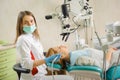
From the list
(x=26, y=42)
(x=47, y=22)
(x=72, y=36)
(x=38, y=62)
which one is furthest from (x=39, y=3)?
(x=38, y=62)

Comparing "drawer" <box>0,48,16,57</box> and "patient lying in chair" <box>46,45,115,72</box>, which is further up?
"patient lying in chair" <box>46,45,115,72</box>

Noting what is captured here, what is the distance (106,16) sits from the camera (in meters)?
3.34

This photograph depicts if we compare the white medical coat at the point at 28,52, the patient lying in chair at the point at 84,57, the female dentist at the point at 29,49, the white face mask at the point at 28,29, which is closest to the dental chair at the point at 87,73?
the patient lying in chair at the point at 84,57

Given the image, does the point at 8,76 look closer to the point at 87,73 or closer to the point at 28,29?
Answer: the point at 28,29

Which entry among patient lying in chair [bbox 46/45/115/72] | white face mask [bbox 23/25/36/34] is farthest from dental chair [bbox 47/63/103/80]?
white face mask [bbox 23/25/36/34]

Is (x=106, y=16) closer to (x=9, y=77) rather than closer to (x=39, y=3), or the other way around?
(x=39, y=3)

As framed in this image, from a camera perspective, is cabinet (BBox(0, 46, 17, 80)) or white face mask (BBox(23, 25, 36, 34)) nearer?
white face mask (BBox(23, 25, 36, 34))

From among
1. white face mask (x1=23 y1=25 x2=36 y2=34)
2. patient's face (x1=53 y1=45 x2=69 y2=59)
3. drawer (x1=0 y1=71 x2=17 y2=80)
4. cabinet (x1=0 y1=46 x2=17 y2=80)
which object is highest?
white face mask (x1=23 y1=25 x2=36 y2=34)

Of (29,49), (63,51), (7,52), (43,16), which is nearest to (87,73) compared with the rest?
(63,51)

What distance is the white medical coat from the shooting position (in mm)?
1787

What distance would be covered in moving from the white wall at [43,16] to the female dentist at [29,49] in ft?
2.82

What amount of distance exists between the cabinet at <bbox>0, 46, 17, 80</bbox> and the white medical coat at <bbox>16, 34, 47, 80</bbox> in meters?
0.58

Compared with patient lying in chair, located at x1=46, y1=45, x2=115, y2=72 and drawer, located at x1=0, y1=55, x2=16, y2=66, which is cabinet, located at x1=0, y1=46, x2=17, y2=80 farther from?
patient lying in chair, located at x1=46, y1=45, x2=115, y2=72

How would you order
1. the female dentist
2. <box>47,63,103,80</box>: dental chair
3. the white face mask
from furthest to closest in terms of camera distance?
the white face mask < the female dentist < <box>47,63,103,80</box>: dental chair
